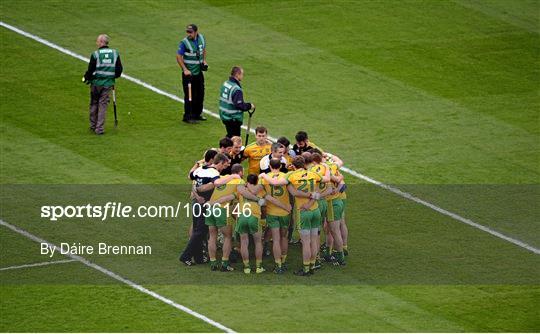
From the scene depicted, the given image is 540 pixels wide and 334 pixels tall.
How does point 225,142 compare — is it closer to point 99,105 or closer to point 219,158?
point 219,158

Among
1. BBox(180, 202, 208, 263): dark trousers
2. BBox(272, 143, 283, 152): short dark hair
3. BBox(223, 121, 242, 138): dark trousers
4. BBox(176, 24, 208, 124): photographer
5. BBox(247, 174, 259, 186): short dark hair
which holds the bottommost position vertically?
BBox(180, 202, 208, 263): dark trousers

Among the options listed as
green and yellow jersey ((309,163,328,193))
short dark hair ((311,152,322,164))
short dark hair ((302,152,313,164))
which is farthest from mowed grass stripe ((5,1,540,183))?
short dark hair ((302,152,313,164))

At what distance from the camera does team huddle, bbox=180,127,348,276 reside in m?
21.0

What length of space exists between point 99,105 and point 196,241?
21.5ft

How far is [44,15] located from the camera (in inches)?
1304

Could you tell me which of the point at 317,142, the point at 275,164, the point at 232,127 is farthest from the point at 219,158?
the point at 317,142

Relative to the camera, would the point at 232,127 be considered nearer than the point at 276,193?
No

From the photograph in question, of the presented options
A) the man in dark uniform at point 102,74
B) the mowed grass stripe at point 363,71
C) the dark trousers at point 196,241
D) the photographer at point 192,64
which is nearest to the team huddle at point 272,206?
the dark trousers at point 196,241

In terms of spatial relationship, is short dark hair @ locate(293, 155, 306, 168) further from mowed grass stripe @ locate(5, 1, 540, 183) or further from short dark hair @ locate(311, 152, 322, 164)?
mowed grass stripe @ locate(5, 1, 540, 183)

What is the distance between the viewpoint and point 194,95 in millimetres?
27828

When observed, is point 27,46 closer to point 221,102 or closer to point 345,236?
point 221,102

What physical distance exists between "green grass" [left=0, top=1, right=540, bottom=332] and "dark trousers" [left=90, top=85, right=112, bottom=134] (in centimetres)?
30

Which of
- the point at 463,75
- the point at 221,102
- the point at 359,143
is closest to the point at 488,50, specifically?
the point at 463,75

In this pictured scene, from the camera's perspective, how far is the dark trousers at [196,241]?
21375 millimetres
